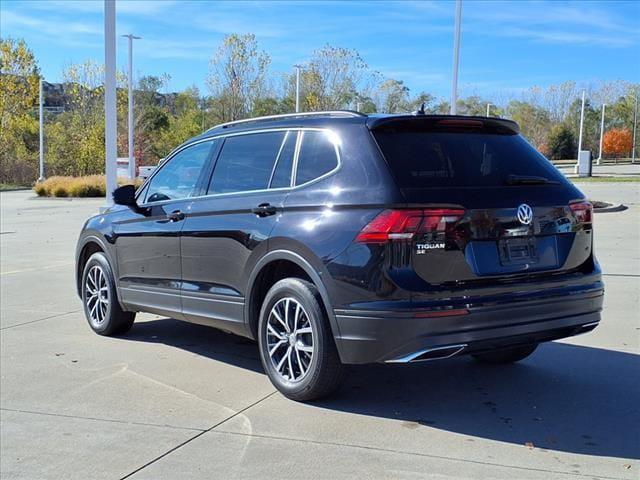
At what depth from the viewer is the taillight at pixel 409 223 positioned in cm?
404

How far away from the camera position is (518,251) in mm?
4332

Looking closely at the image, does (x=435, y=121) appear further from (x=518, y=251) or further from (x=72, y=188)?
(x=72, y=188)

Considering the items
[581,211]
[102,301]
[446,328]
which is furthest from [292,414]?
[102,301]

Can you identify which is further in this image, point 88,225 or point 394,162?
point 88,225

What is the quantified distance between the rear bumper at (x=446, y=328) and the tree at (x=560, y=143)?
66.3 meters

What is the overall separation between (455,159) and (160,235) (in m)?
2.78

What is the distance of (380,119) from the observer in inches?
178

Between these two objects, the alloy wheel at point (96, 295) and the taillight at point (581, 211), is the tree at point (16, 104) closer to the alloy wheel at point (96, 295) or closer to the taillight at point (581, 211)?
the alloy wheel at point (96, 295)

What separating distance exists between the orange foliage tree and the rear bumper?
74.2 metres

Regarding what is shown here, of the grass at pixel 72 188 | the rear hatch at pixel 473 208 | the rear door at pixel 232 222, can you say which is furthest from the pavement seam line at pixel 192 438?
the grass at pixel 72 188

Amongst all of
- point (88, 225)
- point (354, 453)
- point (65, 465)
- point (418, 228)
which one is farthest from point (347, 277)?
point (88, 225)

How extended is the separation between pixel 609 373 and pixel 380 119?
2.71 metres

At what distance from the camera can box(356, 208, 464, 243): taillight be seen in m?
4.04

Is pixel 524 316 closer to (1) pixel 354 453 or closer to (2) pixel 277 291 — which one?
(1) pixel 354 453
